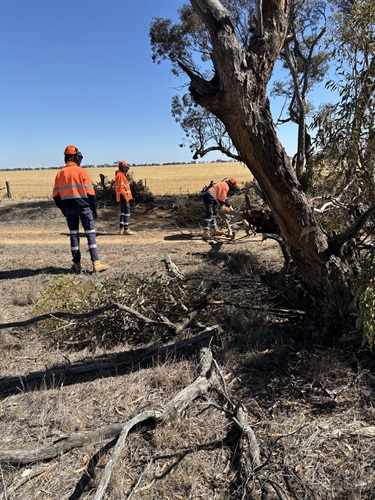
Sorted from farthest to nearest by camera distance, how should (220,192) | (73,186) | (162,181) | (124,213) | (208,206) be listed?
(162,181), (124,213), (208,206), (220,192), (73,186)

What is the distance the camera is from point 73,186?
707cm

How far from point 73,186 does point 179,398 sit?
478cm

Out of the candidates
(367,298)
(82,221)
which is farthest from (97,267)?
(367,298)

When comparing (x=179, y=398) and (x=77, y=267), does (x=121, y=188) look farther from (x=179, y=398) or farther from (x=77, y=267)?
(x=179, y=398)

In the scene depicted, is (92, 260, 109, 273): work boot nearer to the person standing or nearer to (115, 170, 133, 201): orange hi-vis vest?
the person standing

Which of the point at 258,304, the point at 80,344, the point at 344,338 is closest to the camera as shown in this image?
the point at 344,338

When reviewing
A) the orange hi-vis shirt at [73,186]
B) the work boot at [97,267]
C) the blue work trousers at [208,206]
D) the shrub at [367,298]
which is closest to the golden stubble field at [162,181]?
the blue work trousers at [208,206]

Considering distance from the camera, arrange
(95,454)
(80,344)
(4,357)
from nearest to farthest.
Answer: (95,454)
(4,357)
(80,344)

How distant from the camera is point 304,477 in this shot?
272 centimetres

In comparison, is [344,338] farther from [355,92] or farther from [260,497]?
[355,92]

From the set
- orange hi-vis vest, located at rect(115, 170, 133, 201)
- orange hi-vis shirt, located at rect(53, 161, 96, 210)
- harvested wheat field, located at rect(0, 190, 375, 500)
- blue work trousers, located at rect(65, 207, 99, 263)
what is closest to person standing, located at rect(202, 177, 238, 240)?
orange hi-vis vest, located at rect(115, 170, 133, 201)

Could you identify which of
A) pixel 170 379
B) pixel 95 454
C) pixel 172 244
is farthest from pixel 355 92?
pixel 172 244

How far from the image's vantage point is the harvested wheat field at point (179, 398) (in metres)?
2.73

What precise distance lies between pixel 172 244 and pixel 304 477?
313 inches
